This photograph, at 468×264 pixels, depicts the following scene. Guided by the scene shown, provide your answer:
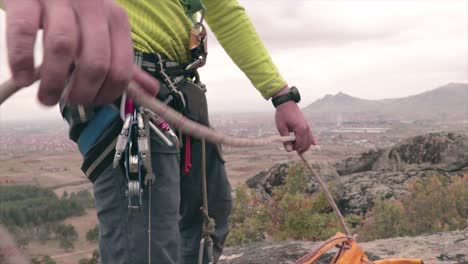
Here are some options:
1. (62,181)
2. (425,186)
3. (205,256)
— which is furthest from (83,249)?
(205,256)

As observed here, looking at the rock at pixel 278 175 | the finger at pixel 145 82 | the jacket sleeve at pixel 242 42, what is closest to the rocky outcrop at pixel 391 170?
the rock at pixel 278 175

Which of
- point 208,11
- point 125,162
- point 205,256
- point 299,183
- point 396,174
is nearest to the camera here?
point 125,162

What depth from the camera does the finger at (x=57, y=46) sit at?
28.7 inches

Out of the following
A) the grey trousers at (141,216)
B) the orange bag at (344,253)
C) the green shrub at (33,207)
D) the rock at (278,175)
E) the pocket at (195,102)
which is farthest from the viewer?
the green shrub at (33,207)

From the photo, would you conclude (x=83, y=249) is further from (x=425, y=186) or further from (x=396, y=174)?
(x=425, y=186)

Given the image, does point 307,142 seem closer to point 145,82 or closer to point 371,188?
point 145,82

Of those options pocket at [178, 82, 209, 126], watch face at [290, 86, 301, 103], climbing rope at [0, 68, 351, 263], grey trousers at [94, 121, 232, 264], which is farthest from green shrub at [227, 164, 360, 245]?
climbing rope at [0, 68, 351, 263]

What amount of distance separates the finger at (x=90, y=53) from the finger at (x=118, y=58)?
2 centimetres

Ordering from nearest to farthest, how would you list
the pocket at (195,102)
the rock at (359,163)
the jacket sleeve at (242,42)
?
the pocket at (195,102) < the jacket sleeve at (242,42) < the rock at (359,163)

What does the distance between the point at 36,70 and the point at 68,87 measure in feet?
0.18

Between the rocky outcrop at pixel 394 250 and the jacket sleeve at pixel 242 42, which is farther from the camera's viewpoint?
the rocky outcrop at pixel 394 250

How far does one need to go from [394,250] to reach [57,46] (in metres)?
2.87

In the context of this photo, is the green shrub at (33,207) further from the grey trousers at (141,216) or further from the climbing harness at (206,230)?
the grey trousers at (141,216)

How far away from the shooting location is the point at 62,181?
17953 millimetres
